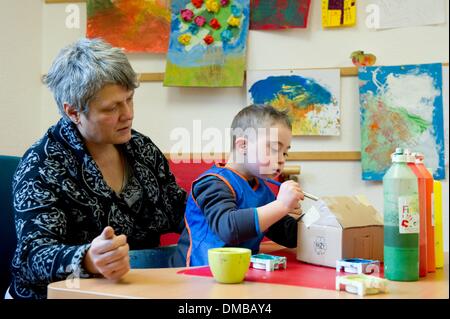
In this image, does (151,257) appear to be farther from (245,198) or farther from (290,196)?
(290,196)

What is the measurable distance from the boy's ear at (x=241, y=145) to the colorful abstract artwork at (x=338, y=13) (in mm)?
1064

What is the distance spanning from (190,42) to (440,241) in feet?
4.93

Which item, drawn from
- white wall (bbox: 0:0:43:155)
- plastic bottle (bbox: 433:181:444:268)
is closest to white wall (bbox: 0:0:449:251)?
white wall (bbox: 0:0:43:155)

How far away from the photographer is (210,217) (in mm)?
1101

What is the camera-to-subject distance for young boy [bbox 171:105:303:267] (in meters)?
1.05

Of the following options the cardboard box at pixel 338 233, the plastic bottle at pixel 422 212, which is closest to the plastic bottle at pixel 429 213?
the plastic bottle at pixel 422 212

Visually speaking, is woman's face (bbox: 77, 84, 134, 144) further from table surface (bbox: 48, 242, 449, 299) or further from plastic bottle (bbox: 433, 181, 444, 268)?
plastic bottle (bbox: 433, 181, 444, 268)

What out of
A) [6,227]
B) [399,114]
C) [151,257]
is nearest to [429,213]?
[151,257]

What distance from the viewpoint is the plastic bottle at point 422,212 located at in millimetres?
865

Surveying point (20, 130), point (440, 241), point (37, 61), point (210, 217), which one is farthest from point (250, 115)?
point (37, 61)

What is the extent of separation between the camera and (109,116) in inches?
47.4

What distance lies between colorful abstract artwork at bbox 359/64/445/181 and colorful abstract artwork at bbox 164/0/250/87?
0.50 metres

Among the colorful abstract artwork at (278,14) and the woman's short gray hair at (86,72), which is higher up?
the colorful abstract artwork at (278,14)

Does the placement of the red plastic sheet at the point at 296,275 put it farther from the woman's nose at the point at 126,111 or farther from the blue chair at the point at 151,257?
the woman's nose at the point at 126,111
